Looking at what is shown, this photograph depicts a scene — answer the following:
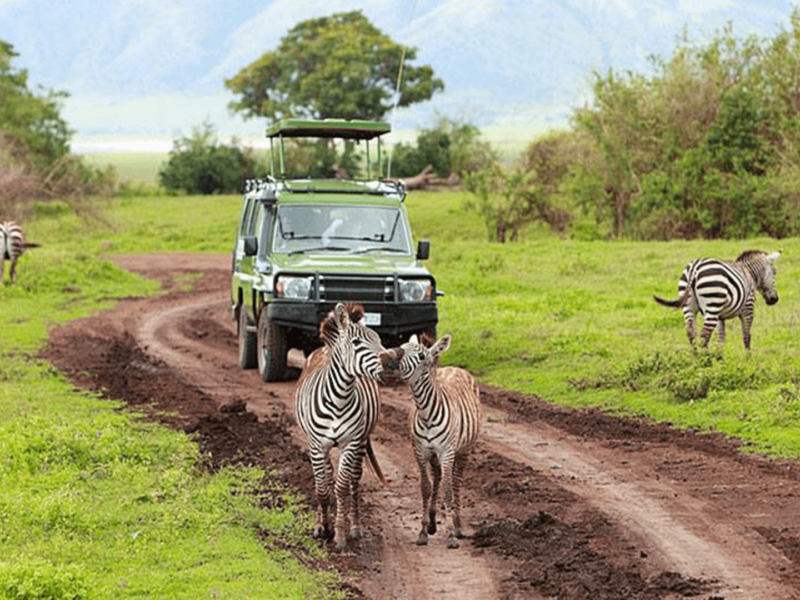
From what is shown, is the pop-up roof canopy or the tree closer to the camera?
the pop-up roof canopy

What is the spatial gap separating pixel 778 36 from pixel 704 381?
26.7 metres

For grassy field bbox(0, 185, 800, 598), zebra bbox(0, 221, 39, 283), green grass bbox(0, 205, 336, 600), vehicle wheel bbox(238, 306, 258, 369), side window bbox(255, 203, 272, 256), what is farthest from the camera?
zebra bbox(0, 221, 39, 283)

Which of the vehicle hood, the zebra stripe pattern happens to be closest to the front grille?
the vehicle hood

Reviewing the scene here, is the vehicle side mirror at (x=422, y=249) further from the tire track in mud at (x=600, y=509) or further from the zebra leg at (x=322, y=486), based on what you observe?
Answer: the zebra leg at (x=322, y=486)

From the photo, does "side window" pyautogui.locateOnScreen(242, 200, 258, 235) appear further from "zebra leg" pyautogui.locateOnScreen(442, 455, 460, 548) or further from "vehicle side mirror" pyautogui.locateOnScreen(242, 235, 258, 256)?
"zebra leg" pyautogui.locateOnScreen(442, 455, 460, 548)

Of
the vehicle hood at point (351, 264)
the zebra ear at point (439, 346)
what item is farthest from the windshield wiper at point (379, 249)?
the zebra ear at point (439, 346)

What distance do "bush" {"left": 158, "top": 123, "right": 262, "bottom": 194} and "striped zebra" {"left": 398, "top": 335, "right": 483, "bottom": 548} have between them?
4863 cm

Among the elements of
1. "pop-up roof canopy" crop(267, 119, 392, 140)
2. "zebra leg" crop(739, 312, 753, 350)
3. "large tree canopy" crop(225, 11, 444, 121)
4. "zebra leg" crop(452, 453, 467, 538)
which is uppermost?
"large tree canopy" crop(225, 11, 444, 121)

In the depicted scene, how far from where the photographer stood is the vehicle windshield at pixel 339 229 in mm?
17344

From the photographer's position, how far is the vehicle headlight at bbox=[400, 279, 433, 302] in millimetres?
16281

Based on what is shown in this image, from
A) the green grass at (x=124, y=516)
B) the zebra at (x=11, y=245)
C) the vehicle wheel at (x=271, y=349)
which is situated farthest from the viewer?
the zebra at (x=11, y=245)

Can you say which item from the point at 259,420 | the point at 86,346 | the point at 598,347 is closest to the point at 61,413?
the point at 259,420

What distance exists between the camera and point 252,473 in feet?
37.4

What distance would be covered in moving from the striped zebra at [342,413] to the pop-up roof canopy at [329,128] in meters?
8.64
